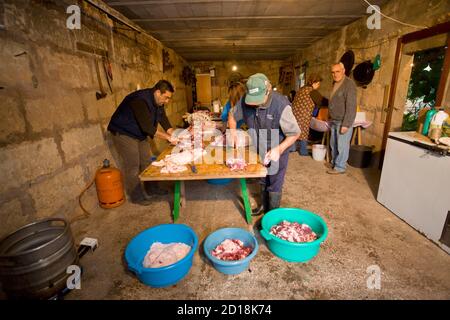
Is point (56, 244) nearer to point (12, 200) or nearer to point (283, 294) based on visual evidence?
point (12, 200)

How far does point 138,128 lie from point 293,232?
92.1 inches

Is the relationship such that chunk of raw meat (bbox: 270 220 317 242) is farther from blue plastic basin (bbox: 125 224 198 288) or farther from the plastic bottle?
the plastic bottle

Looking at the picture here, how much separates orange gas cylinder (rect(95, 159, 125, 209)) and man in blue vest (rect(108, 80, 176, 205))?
0.20 metres

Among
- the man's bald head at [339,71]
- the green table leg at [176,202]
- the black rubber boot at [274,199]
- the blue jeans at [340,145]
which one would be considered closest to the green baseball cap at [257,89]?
the black rubber boot at [274,199]

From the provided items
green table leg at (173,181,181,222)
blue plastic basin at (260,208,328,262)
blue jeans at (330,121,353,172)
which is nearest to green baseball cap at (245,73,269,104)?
blue plastic basin at (260,208,328,262)

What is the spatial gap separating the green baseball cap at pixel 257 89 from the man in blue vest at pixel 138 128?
128cm

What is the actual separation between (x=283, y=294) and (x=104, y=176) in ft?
8.20

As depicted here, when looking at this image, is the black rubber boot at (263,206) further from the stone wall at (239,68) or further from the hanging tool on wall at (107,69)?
Result: the stone wall at (239,68)

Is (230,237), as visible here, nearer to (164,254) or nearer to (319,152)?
(164,254)

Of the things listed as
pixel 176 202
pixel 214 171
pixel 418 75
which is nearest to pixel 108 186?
pixel 176 202

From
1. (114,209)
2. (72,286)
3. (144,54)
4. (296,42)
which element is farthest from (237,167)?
(296,42)

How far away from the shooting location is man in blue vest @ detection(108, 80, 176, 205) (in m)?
2.79

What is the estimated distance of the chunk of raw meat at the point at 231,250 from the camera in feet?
6.42

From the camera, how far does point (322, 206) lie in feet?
9.84
